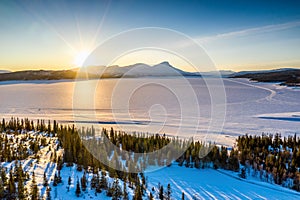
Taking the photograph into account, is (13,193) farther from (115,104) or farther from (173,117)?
(115,104)

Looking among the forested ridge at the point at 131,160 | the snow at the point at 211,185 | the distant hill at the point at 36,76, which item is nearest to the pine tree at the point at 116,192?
the forested ridge at the point at 131,160

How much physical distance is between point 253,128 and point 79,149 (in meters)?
9.75

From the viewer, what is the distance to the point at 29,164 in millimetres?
6770

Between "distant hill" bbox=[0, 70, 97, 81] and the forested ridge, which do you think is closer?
the forested ridge

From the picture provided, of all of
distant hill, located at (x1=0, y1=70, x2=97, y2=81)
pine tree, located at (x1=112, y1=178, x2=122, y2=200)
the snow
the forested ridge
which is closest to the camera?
pine tree, located at (x1=112, y1=178, x2=122, y2=200)

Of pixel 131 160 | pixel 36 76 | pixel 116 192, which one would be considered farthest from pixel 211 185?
pixel 36 76

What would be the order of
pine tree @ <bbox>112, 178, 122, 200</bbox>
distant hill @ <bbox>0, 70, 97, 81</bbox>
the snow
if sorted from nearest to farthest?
pine tree @ <bbox>112, 178, 122, 200</bbox>
the snow
distant hill @ <bbox>0, 70, 97, 81</bbox>

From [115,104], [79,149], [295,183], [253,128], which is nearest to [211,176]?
[295,183]

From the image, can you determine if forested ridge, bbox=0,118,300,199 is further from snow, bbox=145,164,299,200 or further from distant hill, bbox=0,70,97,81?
distant hill, bbox=0,70,97,81

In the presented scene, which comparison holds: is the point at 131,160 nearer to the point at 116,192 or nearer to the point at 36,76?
the point at 116,192

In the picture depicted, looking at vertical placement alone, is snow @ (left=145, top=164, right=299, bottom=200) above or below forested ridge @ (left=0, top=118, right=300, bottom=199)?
below

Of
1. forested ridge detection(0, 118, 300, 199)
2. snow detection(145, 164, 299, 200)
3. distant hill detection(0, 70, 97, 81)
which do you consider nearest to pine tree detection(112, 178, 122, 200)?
forested ridge detection(0, 118, 300, 199)

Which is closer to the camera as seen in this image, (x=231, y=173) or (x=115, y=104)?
(x=231, y=173)

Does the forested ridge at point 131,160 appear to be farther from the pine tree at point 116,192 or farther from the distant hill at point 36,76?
the distant hill at point 36,76
